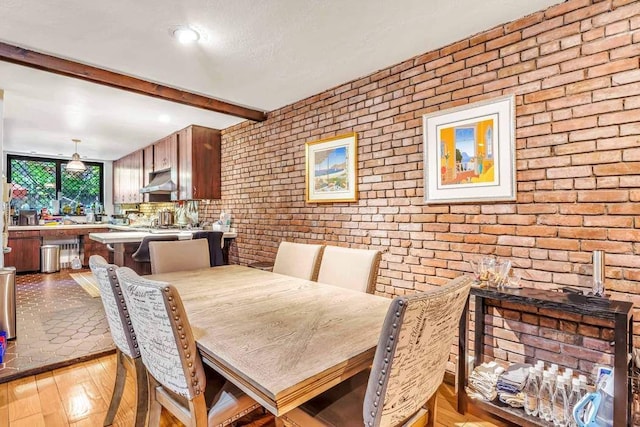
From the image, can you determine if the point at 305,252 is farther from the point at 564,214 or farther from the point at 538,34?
the point at 538,34

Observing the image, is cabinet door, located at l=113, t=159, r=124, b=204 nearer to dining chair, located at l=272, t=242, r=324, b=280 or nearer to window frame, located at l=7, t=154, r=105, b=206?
window frame, located at l=7, t=154, r=105, b=206

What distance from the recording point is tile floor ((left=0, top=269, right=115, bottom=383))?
246 cm

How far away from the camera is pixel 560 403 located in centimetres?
166

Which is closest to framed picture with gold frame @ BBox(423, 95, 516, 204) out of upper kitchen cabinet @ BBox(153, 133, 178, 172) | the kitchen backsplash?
upper kitchen cabinet @ BBox(153, 133, 178, 172)

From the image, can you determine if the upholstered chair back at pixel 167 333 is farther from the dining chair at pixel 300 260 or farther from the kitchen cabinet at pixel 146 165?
the kitchen cabinet at pixel 146 165

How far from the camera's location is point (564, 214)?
6.19 feet

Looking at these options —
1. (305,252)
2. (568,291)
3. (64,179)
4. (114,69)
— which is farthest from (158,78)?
(64,179)

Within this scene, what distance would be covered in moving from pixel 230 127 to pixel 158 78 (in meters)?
1.69

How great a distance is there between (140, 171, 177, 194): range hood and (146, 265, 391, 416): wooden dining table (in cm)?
336

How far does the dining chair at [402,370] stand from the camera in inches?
37.8

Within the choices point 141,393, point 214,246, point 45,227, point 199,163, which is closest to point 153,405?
point 141,393

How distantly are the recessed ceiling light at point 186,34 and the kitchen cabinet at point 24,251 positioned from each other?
5529mm

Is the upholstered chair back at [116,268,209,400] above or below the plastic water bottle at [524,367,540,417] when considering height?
above

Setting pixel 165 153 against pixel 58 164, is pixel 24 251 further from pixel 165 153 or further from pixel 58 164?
pixel 165 153
